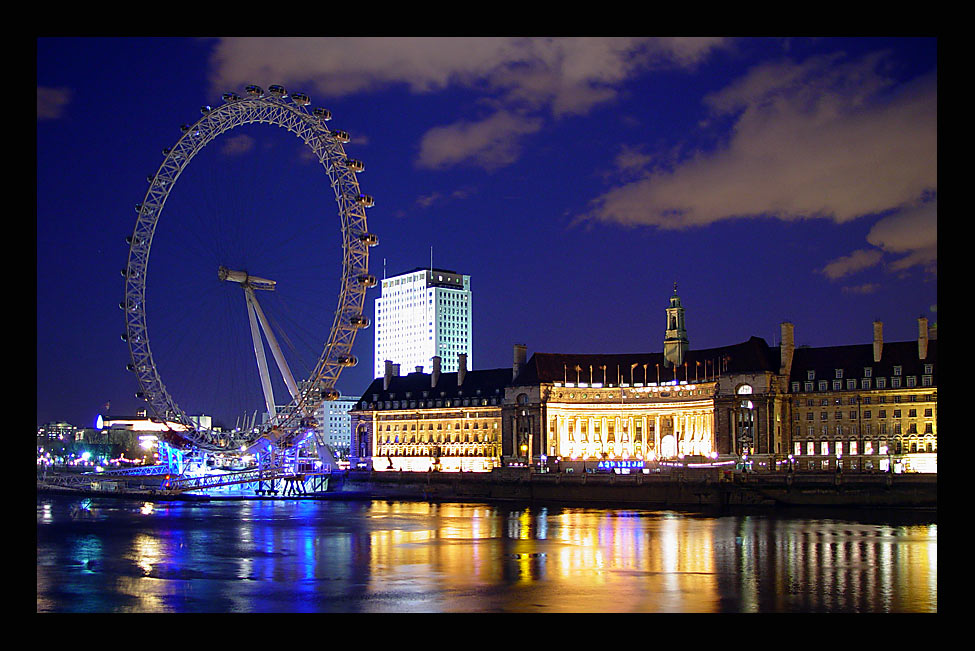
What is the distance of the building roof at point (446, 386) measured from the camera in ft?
418

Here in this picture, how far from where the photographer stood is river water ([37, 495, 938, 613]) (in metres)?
31.9

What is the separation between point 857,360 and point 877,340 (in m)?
2.70

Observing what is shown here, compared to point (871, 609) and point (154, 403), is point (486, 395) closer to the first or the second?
point (154, 403)

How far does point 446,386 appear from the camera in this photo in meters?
132

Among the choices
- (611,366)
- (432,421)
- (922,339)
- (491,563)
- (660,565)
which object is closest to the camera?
(660,565)

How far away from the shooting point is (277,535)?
54.4 metres

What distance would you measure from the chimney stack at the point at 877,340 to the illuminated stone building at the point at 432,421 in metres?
40.5

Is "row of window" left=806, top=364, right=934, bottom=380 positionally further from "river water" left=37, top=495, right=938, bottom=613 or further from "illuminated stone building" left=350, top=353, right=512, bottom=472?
"illuminated stone building" left=350, top=353, right=512, bottom=472

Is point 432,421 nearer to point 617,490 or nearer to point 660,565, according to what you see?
point 617,490

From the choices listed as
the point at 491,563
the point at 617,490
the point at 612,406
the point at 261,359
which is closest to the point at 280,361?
the point at 261,359

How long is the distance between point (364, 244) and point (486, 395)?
60868mm

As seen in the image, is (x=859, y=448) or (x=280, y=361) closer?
Answer: (x=280, y=361)
